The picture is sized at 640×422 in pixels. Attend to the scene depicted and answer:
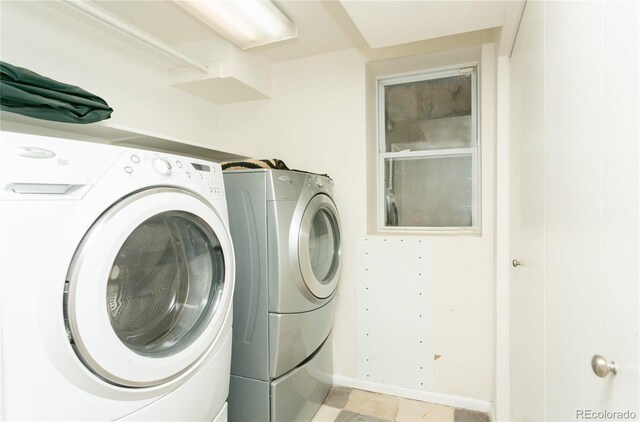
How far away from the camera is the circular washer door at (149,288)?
2.53 ft

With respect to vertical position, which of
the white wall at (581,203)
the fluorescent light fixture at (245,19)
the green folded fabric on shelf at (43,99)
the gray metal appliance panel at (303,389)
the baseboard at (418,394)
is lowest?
the baseboard at (418,394)

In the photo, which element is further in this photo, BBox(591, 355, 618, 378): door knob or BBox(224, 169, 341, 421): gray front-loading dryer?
BBox(224, 169, 341, 421): gray front-loading dryer

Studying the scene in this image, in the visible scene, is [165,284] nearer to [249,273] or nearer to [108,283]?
[108,283]

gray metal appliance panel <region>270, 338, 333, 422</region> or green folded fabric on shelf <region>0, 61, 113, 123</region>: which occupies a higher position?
green folded fabric on shelf <region>0, 61, 113, 123</region>

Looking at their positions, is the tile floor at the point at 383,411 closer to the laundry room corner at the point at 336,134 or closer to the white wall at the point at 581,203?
the laundry room corner at the point at 336,134

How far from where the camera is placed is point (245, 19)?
1.62 metres

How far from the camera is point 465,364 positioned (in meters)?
1.94

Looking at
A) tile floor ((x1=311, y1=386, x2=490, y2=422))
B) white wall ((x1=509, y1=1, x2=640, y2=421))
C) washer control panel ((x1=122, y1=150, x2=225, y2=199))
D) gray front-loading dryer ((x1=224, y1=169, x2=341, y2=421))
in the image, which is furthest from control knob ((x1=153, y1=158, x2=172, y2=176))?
tile floor ((x1=311, y1=386, x2=490, y2=422))

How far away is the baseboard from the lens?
1.90 m

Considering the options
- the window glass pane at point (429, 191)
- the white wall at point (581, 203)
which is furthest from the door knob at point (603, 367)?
the window glass pane at point (429, 191)

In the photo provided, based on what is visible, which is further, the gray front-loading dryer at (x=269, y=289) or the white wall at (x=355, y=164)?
the white wall at (x=355, y=164)

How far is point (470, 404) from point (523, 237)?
121cm

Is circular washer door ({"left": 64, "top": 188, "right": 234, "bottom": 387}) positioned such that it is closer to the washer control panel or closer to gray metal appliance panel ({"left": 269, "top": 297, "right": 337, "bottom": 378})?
the washer control panel

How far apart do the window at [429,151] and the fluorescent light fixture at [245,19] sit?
91cm
